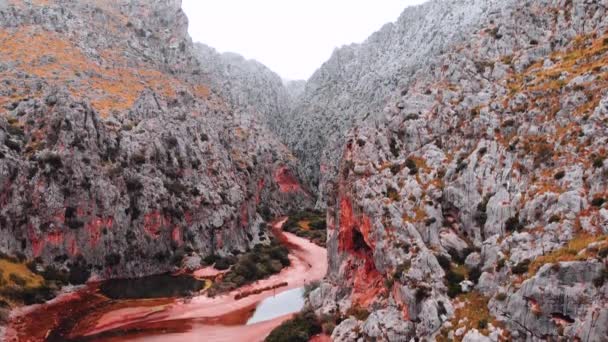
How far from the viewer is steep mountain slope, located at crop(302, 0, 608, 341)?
96.2 feet

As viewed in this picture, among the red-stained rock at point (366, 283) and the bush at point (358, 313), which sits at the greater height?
the red-stained rock at point (366, 283)

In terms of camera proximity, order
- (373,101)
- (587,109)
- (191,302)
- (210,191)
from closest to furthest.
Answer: (587,109) < (191,302) < (210,191) < (373,101)

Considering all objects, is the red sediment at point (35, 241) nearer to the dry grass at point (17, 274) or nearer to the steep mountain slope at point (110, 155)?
the steep mountain slope at point (110, 155)

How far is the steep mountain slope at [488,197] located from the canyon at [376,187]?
0.48ft

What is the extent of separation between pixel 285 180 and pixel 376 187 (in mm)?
114202

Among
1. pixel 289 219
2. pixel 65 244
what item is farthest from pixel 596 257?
pixel 289 219

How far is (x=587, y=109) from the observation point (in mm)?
37062

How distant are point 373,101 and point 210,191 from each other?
68807mm

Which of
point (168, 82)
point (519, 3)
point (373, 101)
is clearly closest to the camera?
point (519, 3)

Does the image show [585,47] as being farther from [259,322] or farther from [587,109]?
[259,322]

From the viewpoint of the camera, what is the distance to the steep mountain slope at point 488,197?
29328 millimetres

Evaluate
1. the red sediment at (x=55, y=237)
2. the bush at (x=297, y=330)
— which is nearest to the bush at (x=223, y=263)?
the red sediment at (x=55, y=237)

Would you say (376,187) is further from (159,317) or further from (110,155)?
(110,155)

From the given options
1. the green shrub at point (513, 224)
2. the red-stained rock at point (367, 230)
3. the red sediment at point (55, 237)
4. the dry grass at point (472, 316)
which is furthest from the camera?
the red sediment at point (55, 237)
